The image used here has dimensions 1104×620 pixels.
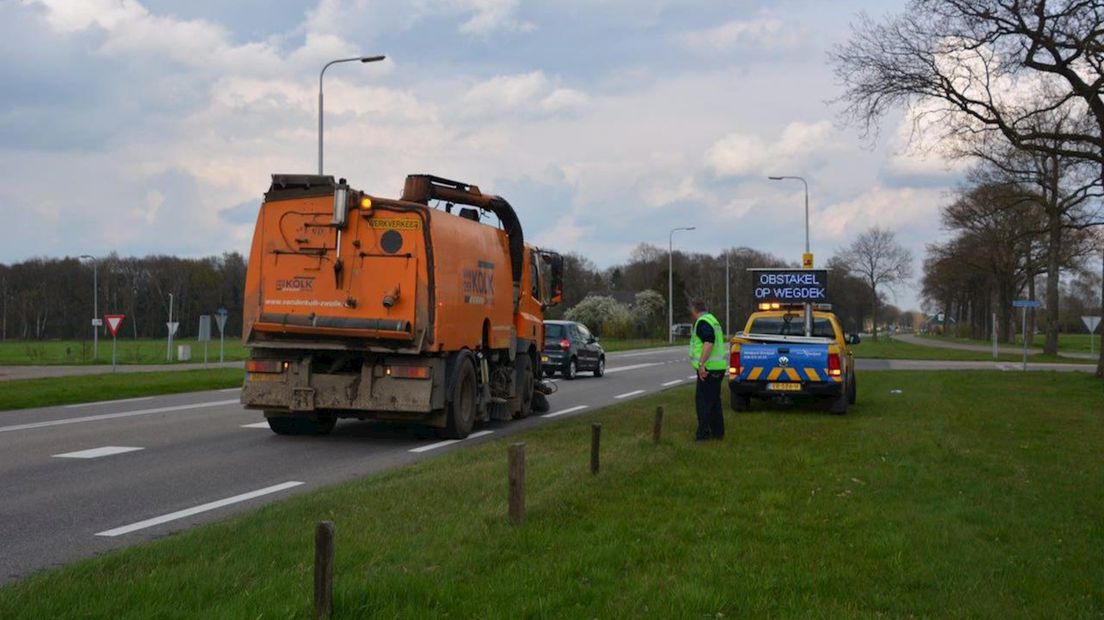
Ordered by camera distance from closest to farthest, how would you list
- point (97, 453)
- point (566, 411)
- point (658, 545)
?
point (658, 545), point (97, 453), point (566, 411)

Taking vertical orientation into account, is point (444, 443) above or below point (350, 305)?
below

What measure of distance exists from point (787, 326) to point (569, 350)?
1137cm

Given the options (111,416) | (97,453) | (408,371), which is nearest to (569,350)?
(111,416)

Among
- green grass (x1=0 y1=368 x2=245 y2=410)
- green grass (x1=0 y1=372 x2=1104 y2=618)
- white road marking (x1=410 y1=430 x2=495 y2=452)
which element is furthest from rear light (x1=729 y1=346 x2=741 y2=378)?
green grass (x1=0 y1=368 x2=245 y2=410)

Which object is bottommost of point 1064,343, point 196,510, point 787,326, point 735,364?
point 196,510

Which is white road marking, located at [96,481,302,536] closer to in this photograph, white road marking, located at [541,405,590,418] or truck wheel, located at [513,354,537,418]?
truck wheel, located at [513,354,537,418]

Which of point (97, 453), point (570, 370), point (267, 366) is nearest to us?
point (97, 453)

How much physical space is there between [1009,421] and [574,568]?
1270cm

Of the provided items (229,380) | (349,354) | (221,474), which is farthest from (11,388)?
(221,474)

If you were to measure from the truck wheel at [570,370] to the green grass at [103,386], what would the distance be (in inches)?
353

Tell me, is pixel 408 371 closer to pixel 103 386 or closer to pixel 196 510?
pixel 196 510

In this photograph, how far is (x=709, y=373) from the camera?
1325 centimetres

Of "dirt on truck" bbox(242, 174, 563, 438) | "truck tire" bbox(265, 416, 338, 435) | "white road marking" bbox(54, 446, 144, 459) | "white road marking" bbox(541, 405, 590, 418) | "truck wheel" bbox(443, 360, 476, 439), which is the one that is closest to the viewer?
"white road marking" bbox(54, 446, 144, 459)

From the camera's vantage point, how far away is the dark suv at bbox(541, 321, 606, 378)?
29703 mm
